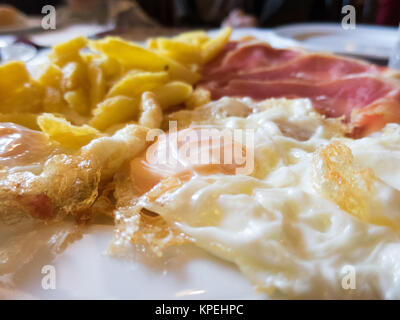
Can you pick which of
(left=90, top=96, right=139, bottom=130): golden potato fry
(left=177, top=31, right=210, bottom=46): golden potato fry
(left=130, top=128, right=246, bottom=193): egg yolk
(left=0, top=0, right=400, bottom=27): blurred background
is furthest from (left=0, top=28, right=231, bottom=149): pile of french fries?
(left=0, top=0, right=400, bottom=27): blurred background

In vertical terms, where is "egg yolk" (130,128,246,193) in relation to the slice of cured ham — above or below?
below

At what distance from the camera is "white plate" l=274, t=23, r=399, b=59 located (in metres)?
2.58

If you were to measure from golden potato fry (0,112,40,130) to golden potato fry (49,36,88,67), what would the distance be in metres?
0.34

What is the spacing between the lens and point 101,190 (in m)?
0.97

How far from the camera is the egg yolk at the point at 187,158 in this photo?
3.05 ft

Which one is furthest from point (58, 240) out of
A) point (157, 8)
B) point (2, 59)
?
point (157, 8)

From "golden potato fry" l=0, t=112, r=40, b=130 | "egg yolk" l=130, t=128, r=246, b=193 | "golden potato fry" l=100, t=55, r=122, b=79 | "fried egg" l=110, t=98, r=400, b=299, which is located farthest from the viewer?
"golden potato fry" l=100, t=55, r=122, b=79

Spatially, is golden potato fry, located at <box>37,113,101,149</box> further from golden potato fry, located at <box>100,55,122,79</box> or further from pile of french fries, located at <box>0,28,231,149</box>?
golden potato fry, located at <box>100,55,122,79</box>

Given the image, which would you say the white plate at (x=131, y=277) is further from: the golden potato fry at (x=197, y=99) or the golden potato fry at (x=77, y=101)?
the golden potato fry at (x=197, y=99)

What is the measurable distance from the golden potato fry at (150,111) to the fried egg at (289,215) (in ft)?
0.51

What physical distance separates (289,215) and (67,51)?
1137 mm

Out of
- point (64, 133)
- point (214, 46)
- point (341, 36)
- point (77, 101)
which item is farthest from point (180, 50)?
point (341, 36)

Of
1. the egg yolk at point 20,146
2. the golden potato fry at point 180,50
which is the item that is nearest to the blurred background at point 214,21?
the golden potato fry at point 180,50
